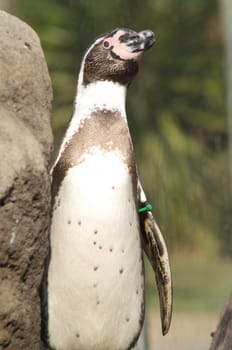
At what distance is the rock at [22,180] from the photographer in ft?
12.4

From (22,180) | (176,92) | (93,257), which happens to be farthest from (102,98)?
(176,92)

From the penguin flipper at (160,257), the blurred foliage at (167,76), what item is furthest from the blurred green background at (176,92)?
the penguin flipper at (160,257)

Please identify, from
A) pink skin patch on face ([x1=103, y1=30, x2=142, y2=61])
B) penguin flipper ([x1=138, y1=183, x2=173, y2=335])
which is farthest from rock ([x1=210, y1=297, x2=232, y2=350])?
pink skin patch on face ([x1=103, y1=30, x2=142, y2=61])

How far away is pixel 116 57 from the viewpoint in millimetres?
4332

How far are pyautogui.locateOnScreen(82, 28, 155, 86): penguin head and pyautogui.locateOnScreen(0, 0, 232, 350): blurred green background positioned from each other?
8.25 meters

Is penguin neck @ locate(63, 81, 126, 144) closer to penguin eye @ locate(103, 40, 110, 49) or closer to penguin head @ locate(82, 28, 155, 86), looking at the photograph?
penguin head @ locate(82, 28, 155, 86)

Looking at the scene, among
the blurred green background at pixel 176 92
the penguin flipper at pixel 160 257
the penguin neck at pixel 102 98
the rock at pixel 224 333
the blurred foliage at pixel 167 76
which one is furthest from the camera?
the blurred foliage at pixel 167 76

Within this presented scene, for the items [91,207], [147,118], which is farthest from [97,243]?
[147,118]

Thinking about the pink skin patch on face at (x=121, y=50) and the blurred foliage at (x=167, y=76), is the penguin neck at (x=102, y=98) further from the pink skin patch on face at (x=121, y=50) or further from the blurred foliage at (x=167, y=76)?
the blurred foliage at (x=167, y=76)

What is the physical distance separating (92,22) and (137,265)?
974cm

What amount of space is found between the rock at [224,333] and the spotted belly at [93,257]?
0.66 meters

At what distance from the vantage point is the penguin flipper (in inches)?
177

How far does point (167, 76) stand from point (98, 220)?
11.3m

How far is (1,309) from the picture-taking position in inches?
149
